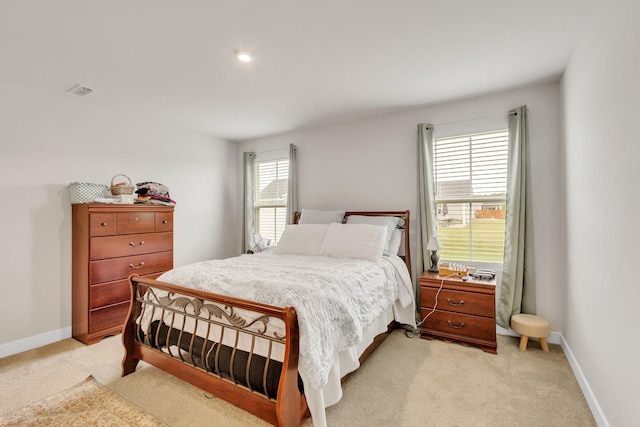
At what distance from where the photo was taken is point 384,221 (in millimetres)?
3395

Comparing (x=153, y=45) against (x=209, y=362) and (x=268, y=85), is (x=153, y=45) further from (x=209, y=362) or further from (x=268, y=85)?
(x=209, y=362)

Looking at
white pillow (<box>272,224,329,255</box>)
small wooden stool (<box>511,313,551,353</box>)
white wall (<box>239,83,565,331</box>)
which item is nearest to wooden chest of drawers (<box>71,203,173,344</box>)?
white pillow (<box>272,224,329,255</box>)

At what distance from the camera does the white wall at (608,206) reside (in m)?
1.34

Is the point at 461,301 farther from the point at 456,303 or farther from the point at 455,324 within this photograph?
the point at 455,324

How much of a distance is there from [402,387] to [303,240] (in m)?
1.73

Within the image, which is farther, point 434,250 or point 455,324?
point 434,250

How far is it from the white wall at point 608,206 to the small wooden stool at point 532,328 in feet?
0.77

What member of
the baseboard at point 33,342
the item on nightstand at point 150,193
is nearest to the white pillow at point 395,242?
the item on nightstand at point 150,193

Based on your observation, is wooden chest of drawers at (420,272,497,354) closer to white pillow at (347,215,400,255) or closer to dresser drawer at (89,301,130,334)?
white pillow at (347,215,400,255)

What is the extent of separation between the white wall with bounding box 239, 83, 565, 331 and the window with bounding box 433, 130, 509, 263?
0.58 feet

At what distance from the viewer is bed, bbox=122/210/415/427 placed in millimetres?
1572

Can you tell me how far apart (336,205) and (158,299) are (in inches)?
96.9

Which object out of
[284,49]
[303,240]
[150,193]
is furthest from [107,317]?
[284,49]

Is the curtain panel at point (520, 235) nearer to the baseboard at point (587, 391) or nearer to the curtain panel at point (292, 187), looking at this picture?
the baseboard at point (587, 391)
